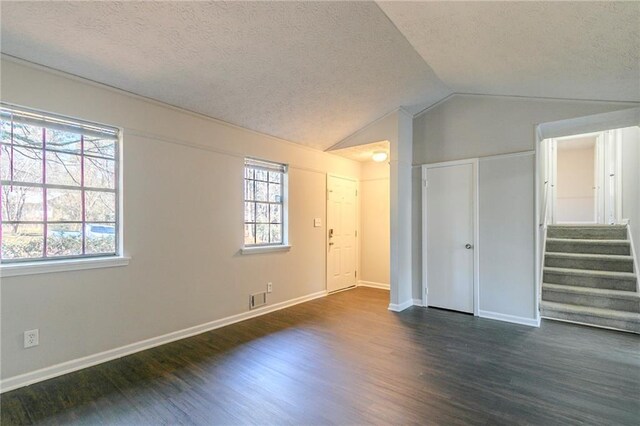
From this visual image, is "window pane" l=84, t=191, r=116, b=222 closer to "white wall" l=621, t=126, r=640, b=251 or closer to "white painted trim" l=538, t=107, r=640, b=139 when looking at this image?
"white painted trim" l=538, t=107, r=640, b=139

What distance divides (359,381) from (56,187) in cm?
303

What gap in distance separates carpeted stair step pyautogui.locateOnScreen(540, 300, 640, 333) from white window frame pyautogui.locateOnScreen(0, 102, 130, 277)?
5088mm

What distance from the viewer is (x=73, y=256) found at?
271 cm

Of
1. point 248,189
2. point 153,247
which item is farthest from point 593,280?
point 153,247

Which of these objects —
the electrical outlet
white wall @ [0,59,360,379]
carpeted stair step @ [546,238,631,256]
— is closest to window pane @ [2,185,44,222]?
white wall @ [0,59,360,379]

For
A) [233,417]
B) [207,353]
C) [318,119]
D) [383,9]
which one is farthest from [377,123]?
[233,417]

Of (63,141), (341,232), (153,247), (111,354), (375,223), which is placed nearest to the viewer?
(63,141)

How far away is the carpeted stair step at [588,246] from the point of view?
438cm

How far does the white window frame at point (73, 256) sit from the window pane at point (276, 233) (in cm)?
195

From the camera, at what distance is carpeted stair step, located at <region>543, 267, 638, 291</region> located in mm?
3932

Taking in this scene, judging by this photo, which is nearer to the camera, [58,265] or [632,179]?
[58,265]

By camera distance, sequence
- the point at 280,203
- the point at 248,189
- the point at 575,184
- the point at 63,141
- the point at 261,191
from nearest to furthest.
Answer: the point at 63,141 < the point at 248,189 < the point at 261,191 < the point at 280,203 < the point at 575,184

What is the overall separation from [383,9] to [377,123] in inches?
86.0

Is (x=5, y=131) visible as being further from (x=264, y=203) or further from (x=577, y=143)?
(x=577, y=143)
